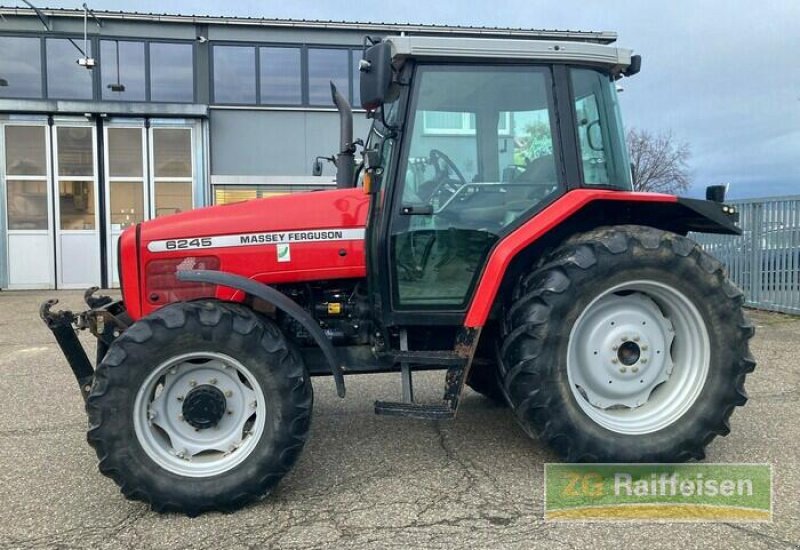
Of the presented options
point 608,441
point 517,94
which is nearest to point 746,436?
point 608,441

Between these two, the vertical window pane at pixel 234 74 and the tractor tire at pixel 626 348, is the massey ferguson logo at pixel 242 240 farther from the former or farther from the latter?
the vertical window pane at pixel 234 74

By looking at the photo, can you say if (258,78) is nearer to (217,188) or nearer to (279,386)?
(217,188)

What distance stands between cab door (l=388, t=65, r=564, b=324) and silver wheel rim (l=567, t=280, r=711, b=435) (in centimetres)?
70

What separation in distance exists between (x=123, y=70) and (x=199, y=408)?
42.8 feet

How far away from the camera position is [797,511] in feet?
9.93

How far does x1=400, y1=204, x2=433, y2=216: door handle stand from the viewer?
3379 mm

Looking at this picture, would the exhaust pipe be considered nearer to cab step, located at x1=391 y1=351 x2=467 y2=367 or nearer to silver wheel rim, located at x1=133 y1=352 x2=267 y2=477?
cab step, located at x1=391 y1=351 x2=467 y2=367

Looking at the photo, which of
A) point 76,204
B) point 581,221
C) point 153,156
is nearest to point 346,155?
point 581,221

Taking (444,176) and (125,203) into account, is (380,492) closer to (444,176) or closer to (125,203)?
(444,176)

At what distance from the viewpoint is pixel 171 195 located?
Result: 46.2 feet

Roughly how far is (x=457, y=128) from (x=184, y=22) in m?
12.5

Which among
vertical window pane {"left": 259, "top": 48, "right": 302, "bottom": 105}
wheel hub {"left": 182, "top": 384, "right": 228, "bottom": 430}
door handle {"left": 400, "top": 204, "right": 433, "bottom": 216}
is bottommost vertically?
wheel hub {"left": 182, "top": 384, "right": 228, "bottom": 430}

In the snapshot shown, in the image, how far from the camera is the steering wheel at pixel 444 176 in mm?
3412

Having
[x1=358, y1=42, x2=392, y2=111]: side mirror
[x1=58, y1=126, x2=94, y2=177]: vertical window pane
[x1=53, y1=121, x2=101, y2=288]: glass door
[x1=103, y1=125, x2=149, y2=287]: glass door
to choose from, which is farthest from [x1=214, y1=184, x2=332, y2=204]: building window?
[x1=358, y1=42, x2=392, y2=111]: side mirror
